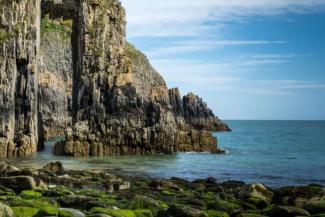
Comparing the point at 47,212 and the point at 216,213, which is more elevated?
the point at 47,212

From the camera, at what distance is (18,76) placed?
2473 inches

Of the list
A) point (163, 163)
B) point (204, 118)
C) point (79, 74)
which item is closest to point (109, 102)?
point (79, 74)

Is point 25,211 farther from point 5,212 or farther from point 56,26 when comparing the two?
point 56,26

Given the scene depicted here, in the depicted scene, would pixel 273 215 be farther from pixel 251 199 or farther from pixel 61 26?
pixel 61 26

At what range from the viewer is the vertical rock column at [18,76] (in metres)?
59.9

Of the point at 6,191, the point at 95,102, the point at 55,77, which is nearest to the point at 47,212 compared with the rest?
the point at 6,191

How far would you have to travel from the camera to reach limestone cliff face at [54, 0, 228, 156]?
6406cm

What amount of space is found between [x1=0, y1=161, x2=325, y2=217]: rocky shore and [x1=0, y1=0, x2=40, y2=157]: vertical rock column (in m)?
26.2

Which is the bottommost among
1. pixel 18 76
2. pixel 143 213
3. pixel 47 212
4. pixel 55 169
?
pixel 143 213

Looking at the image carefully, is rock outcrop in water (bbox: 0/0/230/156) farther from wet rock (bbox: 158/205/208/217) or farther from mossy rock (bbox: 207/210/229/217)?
wet rock (bbox: 158/205/208/217)

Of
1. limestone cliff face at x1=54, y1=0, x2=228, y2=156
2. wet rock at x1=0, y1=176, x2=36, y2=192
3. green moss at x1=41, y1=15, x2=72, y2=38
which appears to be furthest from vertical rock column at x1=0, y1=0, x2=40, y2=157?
green moss at x1=41, y1=15, x2=72, y2=38

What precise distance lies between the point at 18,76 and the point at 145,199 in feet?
147

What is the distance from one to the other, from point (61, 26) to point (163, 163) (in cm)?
9114

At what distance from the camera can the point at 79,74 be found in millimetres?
75500
